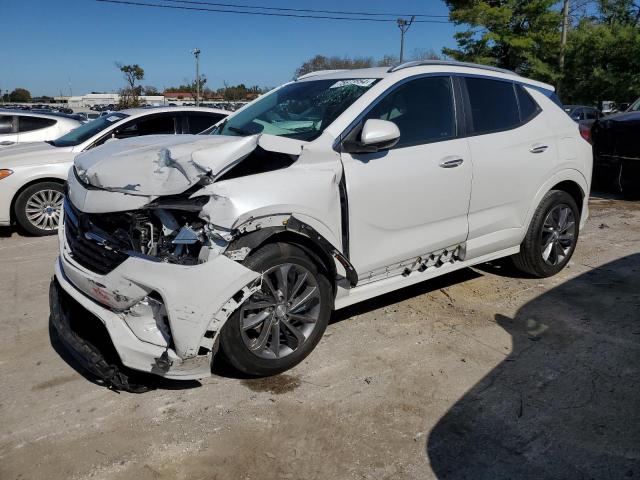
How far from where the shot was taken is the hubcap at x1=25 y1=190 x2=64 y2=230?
22.8 feet

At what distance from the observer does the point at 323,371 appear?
3469 millimetres

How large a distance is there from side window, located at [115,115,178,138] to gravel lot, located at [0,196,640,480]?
3.54m

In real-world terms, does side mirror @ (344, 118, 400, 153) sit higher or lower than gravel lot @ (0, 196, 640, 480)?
higher

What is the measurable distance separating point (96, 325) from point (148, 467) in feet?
3.58

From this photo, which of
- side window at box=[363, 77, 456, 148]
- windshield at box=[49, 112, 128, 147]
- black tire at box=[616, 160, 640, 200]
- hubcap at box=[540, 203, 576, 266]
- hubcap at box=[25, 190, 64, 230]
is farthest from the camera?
black tire at box=[616, 160, 640, 200]

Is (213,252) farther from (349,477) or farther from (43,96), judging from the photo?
(43,96)

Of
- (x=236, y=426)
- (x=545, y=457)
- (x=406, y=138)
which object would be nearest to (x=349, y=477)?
(x=236, y=426)

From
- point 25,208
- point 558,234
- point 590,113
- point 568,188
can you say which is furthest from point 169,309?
point 590,113

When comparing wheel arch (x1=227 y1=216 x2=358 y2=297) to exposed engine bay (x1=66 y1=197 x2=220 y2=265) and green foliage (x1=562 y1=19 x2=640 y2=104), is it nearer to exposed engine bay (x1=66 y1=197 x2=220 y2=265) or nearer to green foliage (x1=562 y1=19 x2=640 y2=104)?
exposed engine bay (x1=66 y1=197 x2=220 y2=265)

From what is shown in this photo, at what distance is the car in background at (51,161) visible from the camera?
22.4 feet

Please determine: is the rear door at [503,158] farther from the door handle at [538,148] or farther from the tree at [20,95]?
the tree at [20,95]

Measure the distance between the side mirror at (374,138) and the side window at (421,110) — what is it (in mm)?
244

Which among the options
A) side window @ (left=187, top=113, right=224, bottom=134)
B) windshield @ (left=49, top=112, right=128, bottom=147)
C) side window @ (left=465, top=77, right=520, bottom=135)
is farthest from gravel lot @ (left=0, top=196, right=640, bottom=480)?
side window @ (left=187, top=113, right=224, bottom=134)

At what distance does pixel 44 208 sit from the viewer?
7039mm
